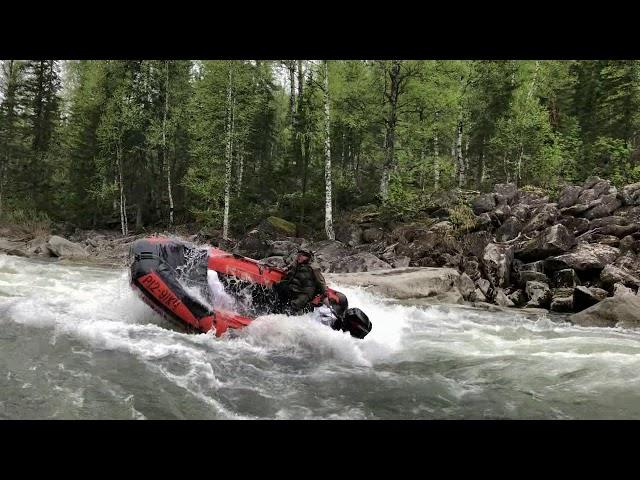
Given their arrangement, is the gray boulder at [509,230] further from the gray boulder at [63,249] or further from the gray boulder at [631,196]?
the gray boulder at [63,249]

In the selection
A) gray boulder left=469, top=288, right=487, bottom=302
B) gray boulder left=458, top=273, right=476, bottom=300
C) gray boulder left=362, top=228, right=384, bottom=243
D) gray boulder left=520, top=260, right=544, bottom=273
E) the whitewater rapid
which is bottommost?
the whitewater rapid

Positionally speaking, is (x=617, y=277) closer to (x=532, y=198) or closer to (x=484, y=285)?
(x=484, y=285)

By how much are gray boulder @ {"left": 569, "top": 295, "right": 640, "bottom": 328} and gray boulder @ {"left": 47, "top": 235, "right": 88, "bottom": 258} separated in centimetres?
1721

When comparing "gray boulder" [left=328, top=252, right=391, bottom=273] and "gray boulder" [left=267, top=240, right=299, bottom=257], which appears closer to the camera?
"gray boulder" [left=328, top=252, right=391, bottom=273]

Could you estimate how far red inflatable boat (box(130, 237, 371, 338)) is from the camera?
8328mm

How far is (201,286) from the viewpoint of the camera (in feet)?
29.7

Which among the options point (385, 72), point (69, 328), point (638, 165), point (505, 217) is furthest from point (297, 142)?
point (69, 328)

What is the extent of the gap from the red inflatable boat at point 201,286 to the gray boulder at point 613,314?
5.08 metres

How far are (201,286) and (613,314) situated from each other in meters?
8.02

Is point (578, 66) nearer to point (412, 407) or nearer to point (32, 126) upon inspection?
point (412, 407)

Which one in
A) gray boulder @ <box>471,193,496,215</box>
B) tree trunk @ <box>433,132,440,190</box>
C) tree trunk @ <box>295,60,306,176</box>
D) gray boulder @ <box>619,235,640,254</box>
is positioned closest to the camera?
gray boulder @ <box>619,235,640,254</box>

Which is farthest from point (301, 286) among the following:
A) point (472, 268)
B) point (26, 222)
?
point (26, 222)

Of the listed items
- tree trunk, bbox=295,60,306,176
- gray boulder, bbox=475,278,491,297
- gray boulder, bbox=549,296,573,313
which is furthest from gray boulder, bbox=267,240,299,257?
gray boulder, bbox=549,296,573,313

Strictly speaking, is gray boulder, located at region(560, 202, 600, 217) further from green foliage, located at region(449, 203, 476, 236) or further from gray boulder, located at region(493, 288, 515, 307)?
gray boulder, located at region(493, 288, 515, 307)
